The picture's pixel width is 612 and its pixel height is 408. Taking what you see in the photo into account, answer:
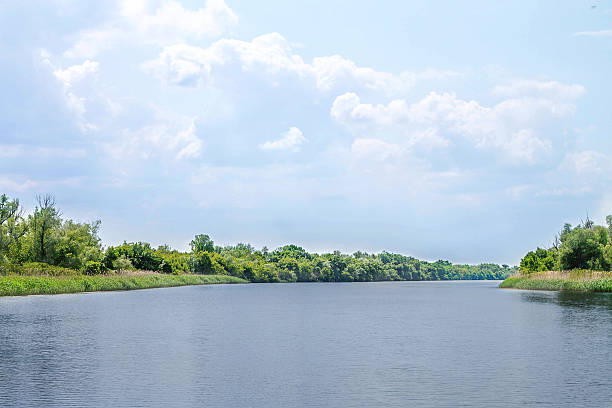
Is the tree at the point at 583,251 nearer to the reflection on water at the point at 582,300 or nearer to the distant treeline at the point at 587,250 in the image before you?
the distant treeline at the point at 587,250

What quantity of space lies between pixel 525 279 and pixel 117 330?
105m

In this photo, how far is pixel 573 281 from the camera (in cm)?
10288

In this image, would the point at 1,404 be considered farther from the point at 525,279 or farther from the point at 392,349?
the point at 525,279

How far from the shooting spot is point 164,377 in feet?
82.3

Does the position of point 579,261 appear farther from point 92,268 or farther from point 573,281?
point 92,268

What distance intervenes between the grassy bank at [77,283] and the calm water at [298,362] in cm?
2917

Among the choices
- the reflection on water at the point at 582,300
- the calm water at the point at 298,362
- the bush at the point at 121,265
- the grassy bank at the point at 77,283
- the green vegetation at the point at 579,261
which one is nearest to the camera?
the calm water at the point at 298,362

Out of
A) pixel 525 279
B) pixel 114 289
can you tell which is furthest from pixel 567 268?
pixel 114 289

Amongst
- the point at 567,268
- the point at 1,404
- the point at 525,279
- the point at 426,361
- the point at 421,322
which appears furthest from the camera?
the point at 525,279

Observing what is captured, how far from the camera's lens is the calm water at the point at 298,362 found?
21.6 meters

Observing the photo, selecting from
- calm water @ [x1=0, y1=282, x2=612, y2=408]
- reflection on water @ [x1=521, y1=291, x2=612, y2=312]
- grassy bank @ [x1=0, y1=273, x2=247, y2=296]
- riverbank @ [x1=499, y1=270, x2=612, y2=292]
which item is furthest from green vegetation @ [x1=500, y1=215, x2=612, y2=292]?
grassy bank @ [x1=0, y1=273, x2=247, y2=296]

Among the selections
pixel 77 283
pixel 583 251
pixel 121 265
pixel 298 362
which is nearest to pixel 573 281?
pixel 583 251

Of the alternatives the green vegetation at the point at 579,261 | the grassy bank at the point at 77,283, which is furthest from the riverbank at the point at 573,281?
the grassy bank at the point at 77,283

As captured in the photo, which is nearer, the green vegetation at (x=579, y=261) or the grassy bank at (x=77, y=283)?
the grassy bank at (x=77, y=283)
